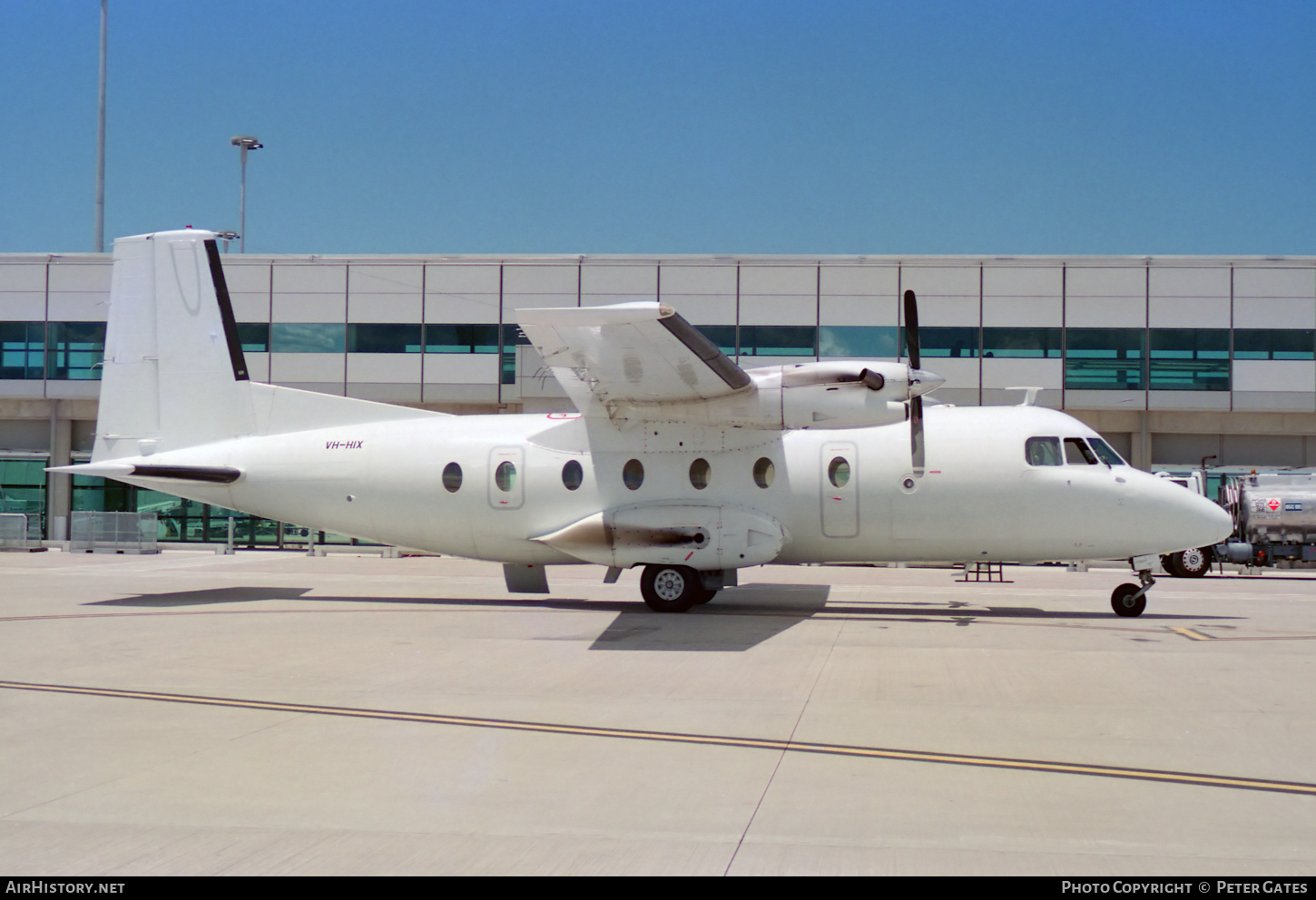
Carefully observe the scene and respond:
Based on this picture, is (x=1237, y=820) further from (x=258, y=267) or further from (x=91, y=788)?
(x=258, y=267)

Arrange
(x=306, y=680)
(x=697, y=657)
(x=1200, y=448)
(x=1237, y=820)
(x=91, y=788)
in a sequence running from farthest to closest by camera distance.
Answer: (x=1200, y=448) < (x=697, y=657) < (x=306, y=680) < (x=91, y=788) < (x=1237, y=820)

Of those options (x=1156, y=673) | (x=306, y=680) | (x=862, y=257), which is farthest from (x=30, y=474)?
(x=1156, y=673)

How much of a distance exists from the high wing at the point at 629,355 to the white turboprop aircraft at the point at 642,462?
0.16 ft

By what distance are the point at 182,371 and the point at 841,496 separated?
37.8 feet

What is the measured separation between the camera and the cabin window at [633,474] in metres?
16.5

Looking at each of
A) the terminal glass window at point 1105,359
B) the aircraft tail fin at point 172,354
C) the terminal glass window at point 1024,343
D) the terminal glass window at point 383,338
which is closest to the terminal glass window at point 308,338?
the terminal glass window at point 383,338

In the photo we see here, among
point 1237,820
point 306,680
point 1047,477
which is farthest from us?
point 1047,477

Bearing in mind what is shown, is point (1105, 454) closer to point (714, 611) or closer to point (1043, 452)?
point (1043, 452)

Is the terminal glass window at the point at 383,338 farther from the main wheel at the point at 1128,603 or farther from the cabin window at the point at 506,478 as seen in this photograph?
the main wheel at the point at 1128,603

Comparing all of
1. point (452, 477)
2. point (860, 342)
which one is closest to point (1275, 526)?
point (860, 342)

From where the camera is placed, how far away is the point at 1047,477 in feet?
50.6

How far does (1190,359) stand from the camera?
3284 cm

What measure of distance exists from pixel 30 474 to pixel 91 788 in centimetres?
3564

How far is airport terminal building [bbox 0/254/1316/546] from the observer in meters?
32.7
